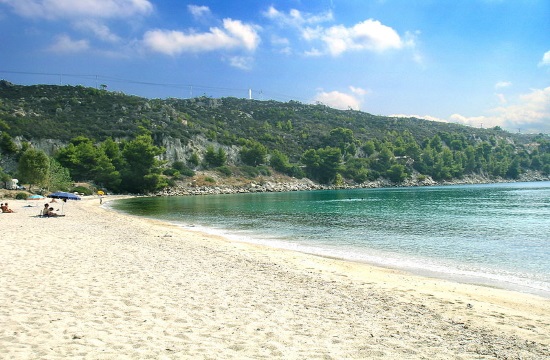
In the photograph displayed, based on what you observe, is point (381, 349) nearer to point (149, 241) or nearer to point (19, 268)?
point (19, 268)

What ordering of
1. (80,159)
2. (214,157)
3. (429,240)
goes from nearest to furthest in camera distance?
(429,240) < (80,159) < (214,157)

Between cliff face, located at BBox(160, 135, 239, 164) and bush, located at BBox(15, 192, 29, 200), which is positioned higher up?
cliff face, located at BBox(160, 135, 239, 164)

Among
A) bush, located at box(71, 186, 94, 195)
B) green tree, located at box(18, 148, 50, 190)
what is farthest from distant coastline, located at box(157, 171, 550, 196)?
green tree, located at box(18, 148, 50, 190)

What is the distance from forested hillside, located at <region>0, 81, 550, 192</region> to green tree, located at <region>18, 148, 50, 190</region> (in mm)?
153

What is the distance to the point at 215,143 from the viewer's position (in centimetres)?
11556

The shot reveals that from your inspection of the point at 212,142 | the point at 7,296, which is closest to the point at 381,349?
the point at 7,296

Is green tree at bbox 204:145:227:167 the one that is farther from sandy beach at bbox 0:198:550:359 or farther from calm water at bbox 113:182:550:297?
Result: sandy beach at bbox 0:198:550:359

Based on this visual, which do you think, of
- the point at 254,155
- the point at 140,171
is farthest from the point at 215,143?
the point at 140,171

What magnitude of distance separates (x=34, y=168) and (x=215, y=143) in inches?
2396

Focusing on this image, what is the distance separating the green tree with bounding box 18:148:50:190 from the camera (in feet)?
191

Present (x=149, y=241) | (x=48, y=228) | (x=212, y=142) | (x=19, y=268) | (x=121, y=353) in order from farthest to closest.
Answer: (x=212, y=142)
(x=48, y=228)
(x=149, y=241)
(x=19, y=268)
(x=121, y=353)

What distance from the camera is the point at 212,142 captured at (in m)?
115

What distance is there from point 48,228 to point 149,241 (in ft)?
24.3

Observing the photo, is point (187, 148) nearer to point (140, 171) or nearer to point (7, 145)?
point (140, 171)
